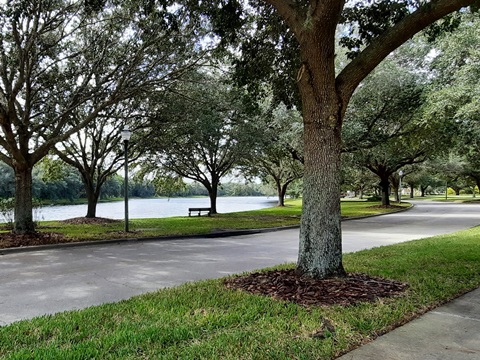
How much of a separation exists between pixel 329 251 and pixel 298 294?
87cm

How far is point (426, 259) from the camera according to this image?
23.0ft

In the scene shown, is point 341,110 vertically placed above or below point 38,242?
above

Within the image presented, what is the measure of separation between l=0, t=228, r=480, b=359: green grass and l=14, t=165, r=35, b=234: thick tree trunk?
8182mm

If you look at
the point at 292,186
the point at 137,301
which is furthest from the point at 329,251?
the point at 292,186

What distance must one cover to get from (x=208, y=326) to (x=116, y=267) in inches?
173

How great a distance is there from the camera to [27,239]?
33.7 ft

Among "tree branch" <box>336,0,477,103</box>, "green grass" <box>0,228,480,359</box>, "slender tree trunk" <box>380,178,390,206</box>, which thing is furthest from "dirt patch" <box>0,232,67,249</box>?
"slender tree trunk" <box>380,178,390,206</box>

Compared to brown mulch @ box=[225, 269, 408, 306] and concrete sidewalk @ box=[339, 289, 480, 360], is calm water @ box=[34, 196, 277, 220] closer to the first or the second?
brown mulch @ box=[225, 269, 408, 306]

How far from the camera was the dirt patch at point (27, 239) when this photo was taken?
9.72 meters

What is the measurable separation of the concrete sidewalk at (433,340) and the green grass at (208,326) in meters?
0.13

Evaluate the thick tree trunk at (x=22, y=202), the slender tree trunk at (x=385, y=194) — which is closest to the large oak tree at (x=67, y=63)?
the thick tree trunk at (x=22, y=202)

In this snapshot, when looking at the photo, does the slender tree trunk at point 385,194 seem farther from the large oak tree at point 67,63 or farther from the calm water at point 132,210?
the large oak tree at point 67,63

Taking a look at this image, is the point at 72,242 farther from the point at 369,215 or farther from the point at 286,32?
the point at 369,215

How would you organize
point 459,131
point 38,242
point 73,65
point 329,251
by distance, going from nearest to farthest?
1. point 329,251
2. point 38,242
3. point 73,65
4. point 459,131
